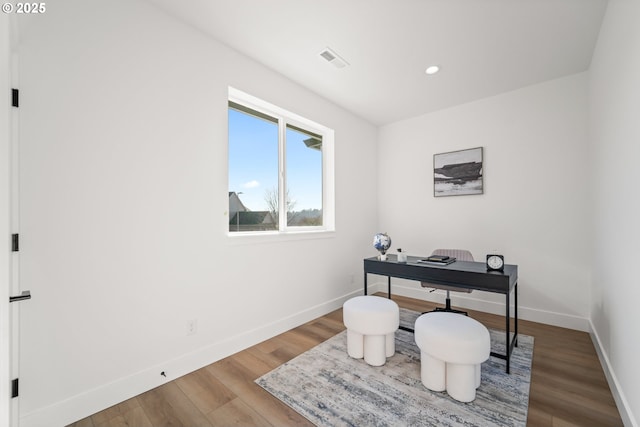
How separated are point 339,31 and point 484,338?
2536 millimetres

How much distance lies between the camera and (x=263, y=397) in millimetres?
1845

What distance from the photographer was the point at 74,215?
64.7 inches

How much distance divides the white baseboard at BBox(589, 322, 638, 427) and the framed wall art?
1.87m

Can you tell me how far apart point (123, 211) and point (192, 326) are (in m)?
1.02

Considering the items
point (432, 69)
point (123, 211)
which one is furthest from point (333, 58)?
point (123, 211)

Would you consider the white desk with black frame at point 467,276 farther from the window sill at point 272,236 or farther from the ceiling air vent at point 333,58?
the ceiling air vent at point 333,58

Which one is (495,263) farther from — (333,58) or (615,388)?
(333,58)

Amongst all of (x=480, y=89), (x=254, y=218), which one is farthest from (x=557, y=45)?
(x=254, y=218)

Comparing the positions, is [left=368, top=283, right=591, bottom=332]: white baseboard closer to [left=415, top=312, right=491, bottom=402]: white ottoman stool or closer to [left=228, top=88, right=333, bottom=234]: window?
[left=228, top=88, right=333, bottom=234]: window

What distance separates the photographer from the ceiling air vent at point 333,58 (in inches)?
98.6

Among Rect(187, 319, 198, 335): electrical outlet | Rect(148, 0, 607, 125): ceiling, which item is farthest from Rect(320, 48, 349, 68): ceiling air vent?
Rect(187, 319, 198, 335): electrical outlet

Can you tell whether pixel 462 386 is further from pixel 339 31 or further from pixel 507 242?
pixel 339 31

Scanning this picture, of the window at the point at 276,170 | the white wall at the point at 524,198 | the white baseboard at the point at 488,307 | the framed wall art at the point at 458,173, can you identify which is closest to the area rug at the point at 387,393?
the white baseboard at the point at 488,307

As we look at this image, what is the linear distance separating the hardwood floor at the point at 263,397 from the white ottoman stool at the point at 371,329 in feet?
1.66
